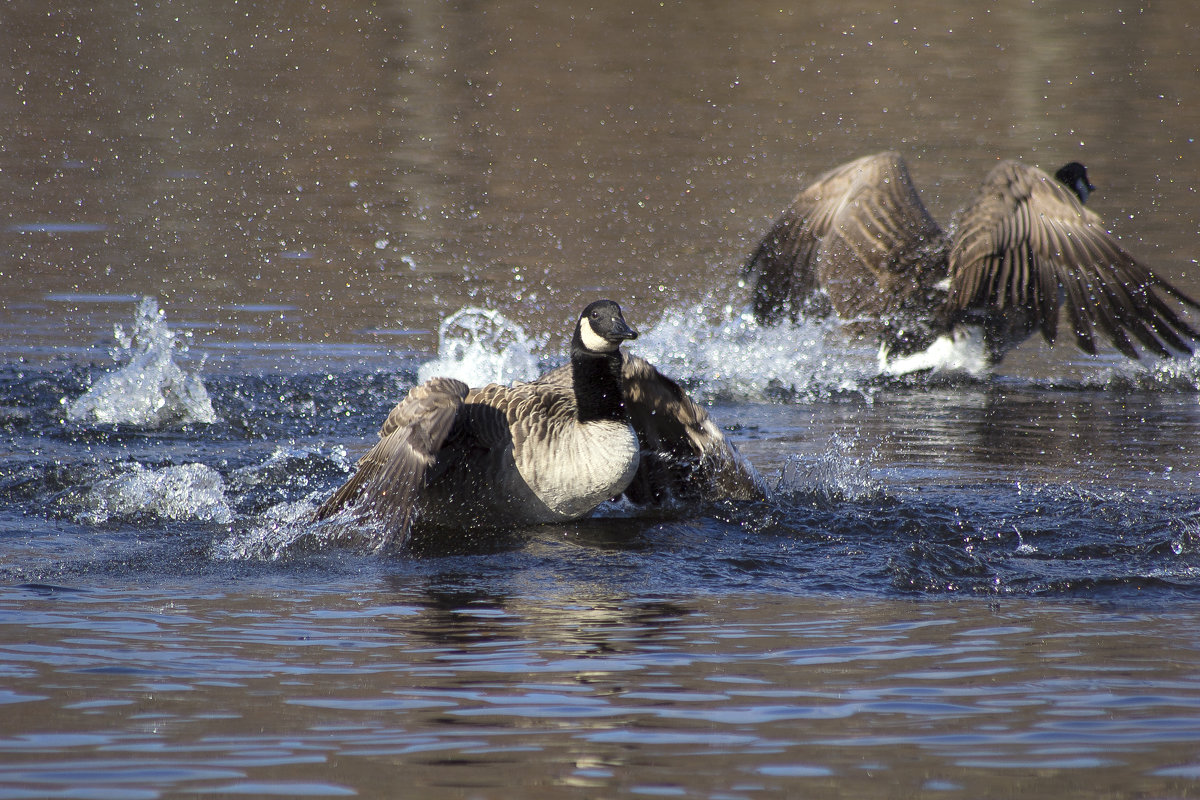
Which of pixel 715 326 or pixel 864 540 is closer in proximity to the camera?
pixel 864 540

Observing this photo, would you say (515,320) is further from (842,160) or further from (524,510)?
(842,160)

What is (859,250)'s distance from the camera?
402 inches

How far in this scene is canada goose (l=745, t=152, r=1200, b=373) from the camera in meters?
8.80

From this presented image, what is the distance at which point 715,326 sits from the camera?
10859 millimetres

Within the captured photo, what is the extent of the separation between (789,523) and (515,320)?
494cm

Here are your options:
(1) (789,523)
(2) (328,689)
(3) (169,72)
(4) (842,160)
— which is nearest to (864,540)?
(1) (789,523)

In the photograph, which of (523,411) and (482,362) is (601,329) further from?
(482,362)

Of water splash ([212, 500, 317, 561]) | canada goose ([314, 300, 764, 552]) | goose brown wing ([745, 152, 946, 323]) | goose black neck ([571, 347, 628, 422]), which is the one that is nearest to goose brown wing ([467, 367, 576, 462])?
canada goose ([314, 300, 764, 552])

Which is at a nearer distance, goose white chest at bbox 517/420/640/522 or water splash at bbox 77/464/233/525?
goose white chest at bbox 517/420/640/522

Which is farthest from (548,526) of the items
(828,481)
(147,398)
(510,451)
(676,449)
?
(147,398)

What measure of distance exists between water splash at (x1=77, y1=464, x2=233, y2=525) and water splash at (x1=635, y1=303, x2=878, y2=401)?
3926 mm

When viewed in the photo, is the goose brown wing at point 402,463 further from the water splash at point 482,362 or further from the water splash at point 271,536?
the water splash at point 482,362

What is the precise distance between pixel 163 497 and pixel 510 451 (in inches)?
59.5

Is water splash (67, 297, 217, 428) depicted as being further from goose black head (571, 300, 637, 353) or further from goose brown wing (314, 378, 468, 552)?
goose black head (571, 300, 637, 353)
